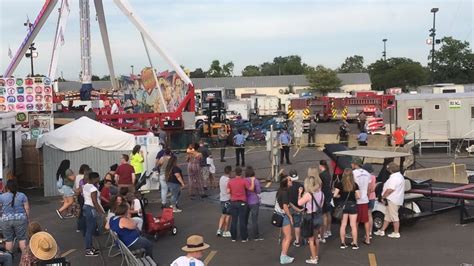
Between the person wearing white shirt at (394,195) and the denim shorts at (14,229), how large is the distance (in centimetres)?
678

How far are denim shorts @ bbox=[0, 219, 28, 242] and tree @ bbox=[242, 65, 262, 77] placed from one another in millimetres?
155717

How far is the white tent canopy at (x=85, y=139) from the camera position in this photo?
17688 mm

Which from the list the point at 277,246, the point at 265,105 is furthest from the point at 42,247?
the point at 265,105

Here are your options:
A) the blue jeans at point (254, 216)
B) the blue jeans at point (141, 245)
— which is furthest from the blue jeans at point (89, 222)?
the blue jeans at point (254, 216)

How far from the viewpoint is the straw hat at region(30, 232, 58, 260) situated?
7047mm

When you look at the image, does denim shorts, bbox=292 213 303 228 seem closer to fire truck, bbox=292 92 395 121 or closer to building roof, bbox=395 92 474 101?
building roof, bbox=395 92 474 101

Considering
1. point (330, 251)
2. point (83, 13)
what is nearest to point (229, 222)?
point (330, 251)

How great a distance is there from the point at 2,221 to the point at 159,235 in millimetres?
3236

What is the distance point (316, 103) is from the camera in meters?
49.3

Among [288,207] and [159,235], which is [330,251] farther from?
[159,235]

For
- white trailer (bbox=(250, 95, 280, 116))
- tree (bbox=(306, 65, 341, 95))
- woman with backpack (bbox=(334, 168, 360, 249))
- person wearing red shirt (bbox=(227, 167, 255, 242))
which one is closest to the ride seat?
woman with backpack (bbox=(334, 168, 360, 249))

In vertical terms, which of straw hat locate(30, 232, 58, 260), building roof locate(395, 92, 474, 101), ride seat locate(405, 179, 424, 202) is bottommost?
ride seat locate(405, 179, 424, 202)

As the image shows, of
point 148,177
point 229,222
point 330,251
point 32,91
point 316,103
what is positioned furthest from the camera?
point 316,103

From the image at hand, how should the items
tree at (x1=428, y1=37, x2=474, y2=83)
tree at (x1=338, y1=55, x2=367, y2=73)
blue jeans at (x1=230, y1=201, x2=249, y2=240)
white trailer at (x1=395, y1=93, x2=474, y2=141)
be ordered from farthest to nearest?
tree at (x1=338, y1=55, x2=367, y2=73) < tree at (x1=428, y1=37, x2=474, y2=83) < white trailer at (x1=395, y1=93, x2=474, y2=141) < blue jeans at (x1=230, y1=201, x2=249, y2=240)
